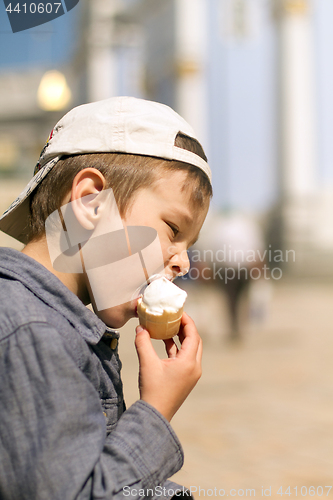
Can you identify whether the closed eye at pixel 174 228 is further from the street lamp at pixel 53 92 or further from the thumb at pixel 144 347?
the street lamp at pixel 53 92

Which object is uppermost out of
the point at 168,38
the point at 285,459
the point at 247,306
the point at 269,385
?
the point at 168,38

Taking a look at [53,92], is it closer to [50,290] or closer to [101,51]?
[50,290]

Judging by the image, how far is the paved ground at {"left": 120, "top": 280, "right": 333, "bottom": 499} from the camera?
9.36 ft

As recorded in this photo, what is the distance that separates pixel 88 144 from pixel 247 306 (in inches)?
255

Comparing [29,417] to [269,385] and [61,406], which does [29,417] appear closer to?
[61,406]

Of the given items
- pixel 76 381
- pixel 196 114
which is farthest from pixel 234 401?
pixel 196 114

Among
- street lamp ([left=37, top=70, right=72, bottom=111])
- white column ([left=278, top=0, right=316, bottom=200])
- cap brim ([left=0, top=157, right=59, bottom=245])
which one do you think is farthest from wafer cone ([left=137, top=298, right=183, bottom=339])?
white column ([left=278, top=0, right=316, bottom=200])

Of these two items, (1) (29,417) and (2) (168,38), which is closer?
(1) (29,417)

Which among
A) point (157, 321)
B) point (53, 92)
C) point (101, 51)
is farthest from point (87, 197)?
point (101, 51)

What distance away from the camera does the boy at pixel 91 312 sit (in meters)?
0.88

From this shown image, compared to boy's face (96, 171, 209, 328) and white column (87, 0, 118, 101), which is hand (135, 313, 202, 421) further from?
white column (87, 0, 118, 101)

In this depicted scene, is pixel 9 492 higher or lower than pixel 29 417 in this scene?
lower

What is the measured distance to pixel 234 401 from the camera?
4.19 meters

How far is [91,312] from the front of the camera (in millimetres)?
1092
